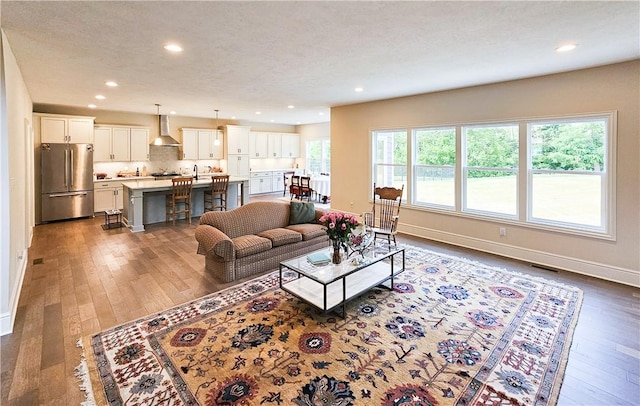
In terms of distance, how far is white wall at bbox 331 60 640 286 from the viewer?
3.72 metres

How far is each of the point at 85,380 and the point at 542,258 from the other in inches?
208

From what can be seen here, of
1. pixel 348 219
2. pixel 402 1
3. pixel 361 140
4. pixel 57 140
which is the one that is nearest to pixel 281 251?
pixel 348 219

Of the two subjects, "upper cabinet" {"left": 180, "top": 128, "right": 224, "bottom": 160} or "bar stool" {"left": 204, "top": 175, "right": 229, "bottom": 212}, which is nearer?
"bar stool" {"left": 204, "top": 175, "right": 229, "bottom": 212}

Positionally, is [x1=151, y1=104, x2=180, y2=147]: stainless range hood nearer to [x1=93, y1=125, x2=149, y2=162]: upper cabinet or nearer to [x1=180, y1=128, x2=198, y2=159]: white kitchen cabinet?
[x1=93, y1=125, x2=149, y2=162]: upper cabinet

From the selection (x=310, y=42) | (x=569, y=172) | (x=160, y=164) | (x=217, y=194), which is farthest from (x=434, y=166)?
(x=160, y=164)

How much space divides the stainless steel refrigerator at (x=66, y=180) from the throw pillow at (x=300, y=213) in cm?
556

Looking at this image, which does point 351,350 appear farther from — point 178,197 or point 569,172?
point 178,197

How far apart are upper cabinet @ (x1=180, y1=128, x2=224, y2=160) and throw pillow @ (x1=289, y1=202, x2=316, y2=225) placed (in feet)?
17.9

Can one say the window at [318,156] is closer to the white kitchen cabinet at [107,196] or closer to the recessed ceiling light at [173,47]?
the white kitchen cabinet at [107,196]

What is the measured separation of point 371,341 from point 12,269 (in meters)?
3.49

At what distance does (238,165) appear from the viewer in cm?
1051

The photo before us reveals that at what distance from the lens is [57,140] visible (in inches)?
278

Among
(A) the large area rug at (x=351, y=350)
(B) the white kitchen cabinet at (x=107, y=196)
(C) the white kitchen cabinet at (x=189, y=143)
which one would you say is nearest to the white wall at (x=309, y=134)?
(C) the white kitchen cabinet at (x=189, y=143)

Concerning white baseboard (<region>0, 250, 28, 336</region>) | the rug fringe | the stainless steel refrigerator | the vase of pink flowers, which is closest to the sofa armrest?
the vase of pink flowers
